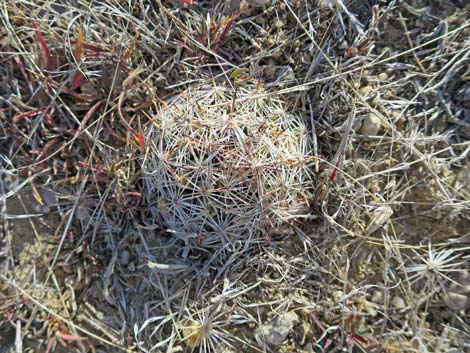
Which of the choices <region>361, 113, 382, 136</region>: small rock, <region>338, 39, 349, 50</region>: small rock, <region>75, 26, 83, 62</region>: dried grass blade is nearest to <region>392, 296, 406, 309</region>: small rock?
<region>361, 113, 382, 136</region>: small rock

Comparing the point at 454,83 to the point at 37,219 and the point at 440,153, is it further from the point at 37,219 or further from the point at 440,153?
the point at 37,219

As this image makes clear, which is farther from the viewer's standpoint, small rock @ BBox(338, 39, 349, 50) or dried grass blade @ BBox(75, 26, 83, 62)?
small rock @ BBox(338, 39, 349, 50)

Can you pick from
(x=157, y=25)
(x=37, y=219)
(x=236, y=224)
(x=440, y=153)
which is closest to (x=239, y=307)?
(x=236, y=224)

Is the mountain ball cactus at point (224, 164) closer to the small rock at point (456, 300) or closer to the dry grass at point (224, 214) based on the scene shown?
the dry grass at point (224, 214)

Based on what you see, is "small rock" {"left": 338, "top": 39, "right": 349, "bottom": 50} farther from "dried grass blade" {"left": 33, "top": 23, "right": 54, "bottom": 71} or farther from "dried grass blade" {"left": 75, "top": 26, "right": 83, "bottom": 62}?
"dried grass blade" {"left": 33, "top": 23, "right": 54, "bottom": 71}

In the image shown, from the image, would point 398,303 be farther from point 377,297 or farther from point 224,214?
point 224,214

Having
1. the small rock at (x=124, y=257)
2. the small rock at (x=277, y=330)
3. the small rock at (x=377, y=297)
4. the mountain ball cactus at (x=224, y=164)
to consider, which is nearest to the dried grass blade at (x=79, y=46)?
the mountain ball cactus at (x=224, y=164)
